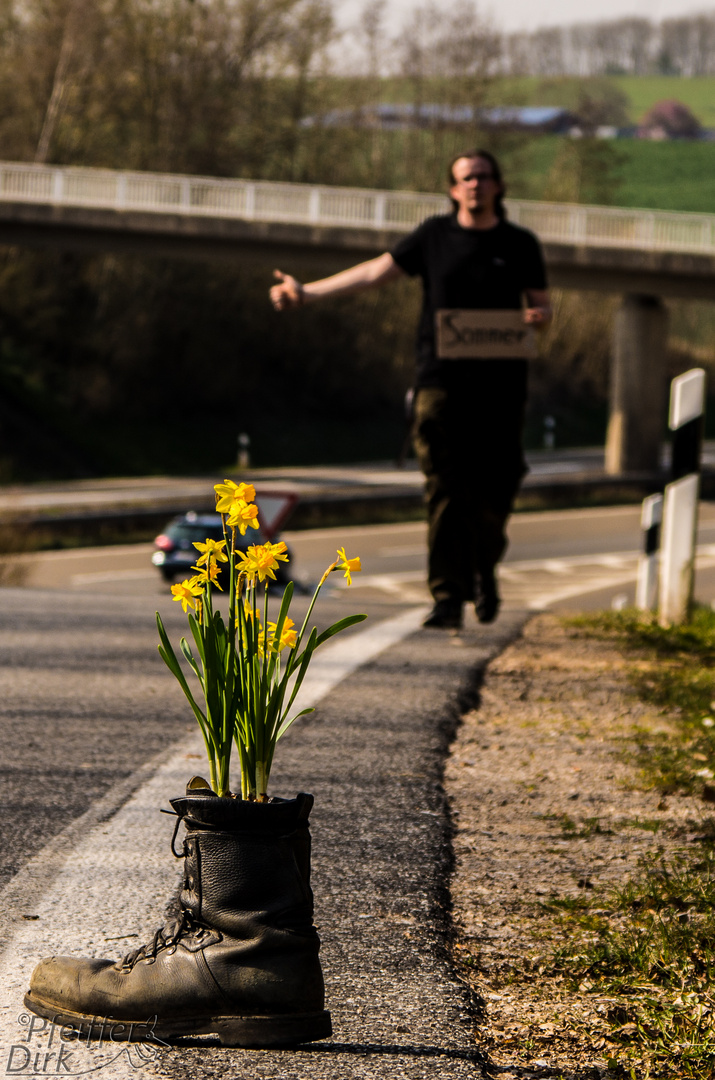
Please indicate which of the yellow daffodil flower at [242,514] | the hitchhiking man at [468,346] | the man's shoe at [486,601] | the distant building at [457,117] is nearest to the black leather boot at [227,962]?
the yellow daffodil flower at [242,514]

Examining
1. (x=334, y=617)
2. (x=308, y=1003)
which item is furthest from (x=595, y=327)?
(x=308, y=1003)

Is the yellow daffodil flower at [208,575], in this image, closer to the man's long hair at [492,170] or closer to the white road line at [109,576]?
the man's long hair at [492,170]

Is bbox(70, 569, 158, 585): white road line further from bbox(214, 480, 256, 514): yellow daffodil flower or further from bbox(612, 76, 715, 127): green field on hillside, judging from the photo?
bbox(612, 76, 715, 127): green field on hillside

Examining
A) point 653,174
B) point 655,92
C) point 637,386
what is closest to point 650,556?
point 637,386

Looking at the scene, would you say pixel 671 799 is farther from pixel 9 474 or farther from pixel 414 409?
pixel 9 474

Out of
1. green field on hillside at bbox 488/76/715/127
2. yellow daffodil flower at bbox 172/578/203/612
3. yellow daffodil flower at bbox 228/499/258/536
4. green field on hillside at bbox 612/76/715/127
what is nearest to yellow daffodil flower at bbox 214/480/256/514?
yellow daffodil flower at bbox 228/499/258/536

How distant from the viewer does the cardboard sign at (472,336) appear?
19.3 feet

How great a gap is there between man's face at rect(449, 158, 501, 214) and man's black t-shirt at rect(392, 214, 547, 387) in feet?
0.39

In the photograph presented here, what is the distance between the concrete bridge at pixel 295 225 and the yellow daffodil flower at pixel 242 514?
34.4m

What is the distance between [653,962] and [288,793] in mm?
1158

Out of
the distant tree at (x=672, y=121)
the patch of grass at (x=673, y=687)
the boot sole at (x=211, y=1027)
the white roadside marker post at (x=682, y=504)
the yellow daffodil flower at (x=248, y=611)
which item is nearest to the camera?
the boot sole at (x=211, y=1027)

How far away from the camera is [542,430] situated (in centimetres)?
5762

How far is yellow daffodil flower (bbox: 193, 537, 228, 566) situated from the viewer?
2.12 metres

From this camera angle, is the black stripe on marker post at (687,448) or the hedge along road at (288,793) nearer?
the hedge along road at (288,793)
